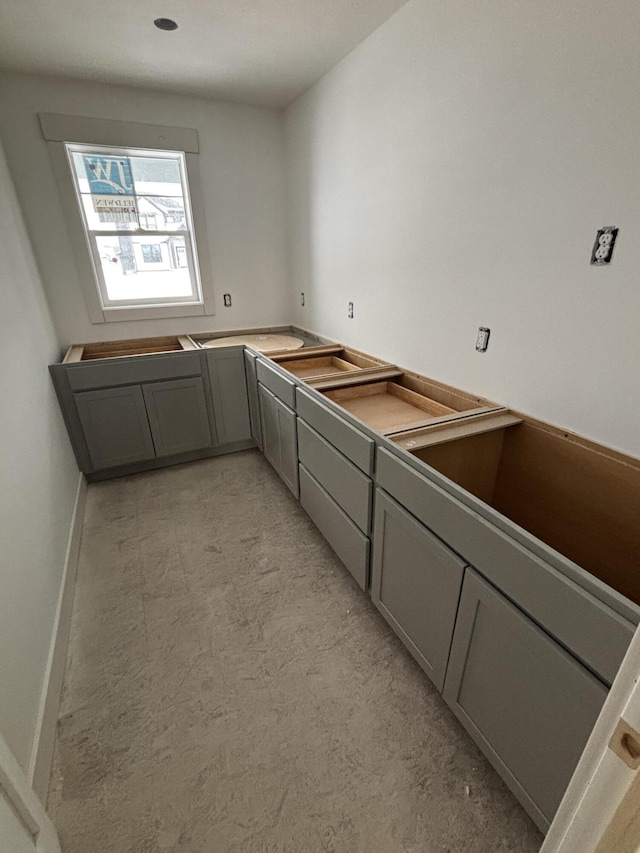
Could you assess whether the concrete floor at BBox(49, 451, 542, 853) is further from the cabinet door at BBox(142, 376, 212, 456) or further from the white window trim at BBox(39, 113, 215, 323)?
the white window trim at BBox(39, 113, 215, 323)

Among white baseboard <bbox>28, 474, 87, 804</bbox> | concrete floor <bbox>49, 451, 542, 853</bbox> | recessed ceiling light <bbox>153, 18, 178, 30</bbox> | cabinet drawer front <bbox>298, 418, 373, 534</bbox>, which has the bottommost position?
concrete floor <bbox>49, 451, 542, 853</bbox>

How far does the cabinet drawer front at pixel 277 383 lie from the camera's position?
215cm

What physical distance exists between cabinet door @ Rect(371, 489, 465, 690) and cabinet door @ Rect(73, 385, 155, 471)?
6.54 feet

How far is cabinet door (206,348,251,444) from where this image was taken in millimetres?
2873

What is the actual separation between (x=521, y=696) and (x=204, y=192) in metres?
3.45

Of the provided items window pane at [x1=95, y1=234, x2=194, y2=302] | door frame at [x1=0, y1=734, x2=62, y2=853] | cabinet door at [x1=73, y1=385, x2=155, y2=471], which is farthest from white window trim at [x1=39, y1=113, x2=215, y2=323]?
door frame at [x1=0, y1=734, x2=62, y2=853]

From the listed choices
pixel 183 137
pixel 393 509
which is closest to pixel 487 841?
pixel 393 509

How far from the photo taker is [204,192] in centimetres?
291

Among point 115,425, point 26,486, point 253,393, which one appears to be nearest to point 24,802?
point 26,486

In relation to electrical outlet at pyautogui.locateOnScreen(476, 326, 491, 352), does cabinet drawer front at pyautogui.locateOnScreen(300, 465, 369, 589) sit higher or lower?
lower

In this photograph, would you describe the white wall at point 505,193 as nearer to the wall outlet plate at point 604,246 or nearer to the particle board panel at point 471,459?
the wall outlet plate at point 604,246

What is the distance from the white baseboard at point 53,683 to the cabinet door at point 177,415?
0.91 meters

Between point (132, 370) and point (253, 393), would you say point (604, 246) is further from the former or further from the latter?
point (132, 370)

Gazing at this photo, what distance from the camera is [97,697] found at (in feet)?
4.68
